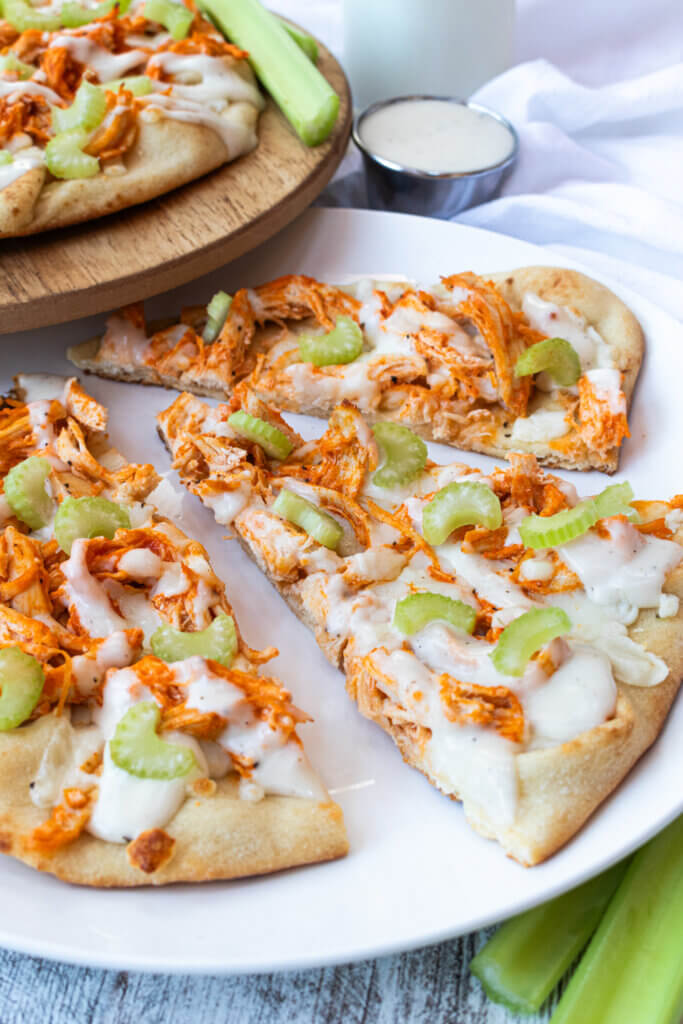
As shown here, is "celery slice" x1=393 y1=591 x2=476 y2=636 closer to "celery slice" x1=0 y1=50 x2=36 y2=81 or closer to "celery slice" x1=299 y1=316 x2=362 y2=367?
"celery slice" x1=299 y1=316 x2=362 y2=367

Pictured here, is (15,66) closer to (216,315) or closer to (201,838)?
(216,315)

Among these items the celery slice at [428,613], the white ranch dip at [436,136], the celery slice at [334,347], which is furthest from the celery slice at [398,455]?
the white ranch dip at [436,136]

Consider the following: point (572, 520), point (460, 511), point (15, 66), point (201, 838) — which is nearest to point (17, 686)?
point (201, 838)

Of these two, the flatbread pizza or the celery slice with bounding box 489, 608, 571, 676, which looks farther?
the flatbread pizza

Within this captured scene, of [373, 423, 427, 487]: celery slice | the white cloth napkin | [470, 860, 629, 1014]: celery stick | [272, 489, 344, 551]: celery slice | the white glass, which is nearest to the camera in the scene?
[470, 860, 629, 1014]: celery stick

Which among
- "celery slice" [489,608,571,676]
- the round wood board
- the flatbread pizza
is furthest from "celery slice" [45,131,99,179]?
"celery slice" [489,608,571,676]
